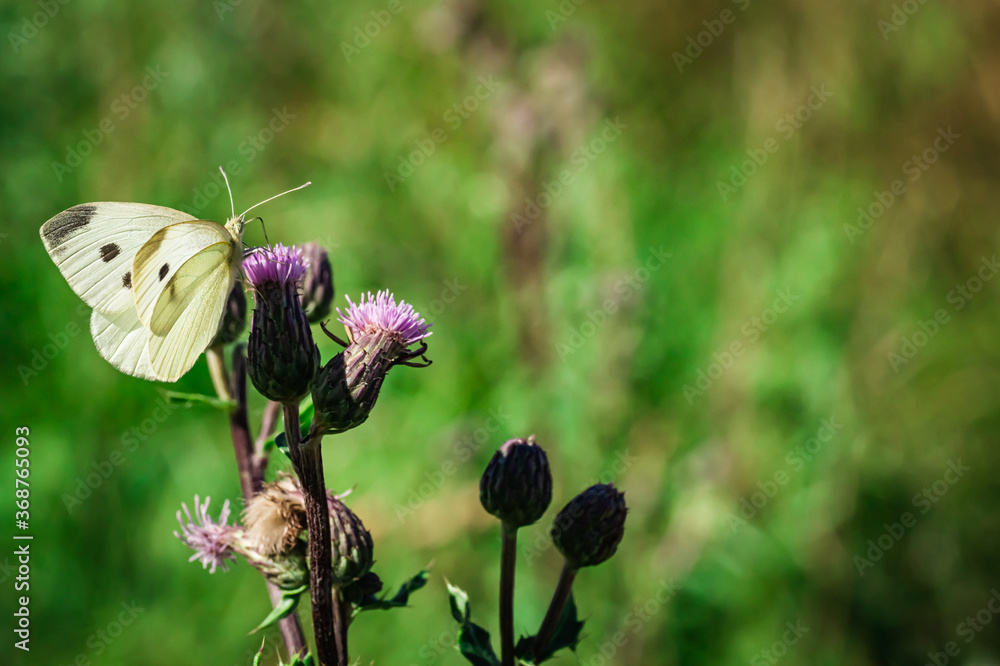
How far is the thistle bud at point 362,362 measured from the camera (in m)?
1.57

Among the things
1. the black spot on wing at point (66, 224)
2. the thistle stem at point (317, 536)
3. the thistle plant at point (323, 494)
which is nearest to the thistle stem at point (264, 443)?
the thistle plant at point (323, 494)

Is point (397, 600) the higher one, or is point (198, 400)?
point (198, 400)

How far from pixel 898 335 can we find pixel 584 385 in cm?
211

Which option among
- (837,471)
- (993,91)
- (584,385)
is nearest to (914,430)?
(837,471)

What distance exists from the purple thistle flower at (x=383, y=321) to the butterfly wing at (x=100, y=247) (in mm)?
598

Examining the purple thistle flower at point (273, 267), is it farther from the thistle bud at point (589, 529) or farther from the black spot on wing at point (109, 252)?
the thistle bud at point (589, 529)

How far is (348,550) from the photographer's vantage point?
172cm

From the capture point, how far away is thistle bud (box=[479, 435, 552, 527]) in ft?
6.39

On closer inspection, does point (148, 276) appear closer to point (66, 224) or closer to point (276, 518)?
point (66, 224)

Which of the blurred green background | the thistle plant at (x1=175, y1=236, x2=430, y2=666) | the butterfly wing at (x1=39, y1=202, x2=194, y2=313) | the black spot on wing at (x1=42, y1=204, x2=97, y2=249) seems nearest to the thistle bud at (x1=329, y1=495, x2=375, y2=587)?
the thistle plant at (x1=175, y1=236, x2=430, y2=666)

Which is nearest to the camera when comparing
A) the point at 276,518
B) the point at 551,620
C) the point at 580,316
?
the point at 276,518

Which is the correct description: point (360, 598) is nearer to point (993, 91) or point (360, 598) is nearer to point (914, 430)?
point (914, 430)

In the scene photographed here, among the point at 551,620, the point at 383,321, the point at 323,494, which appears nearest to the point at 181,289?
the point at 383,321

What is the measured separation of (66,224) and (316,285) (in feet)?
2.11
